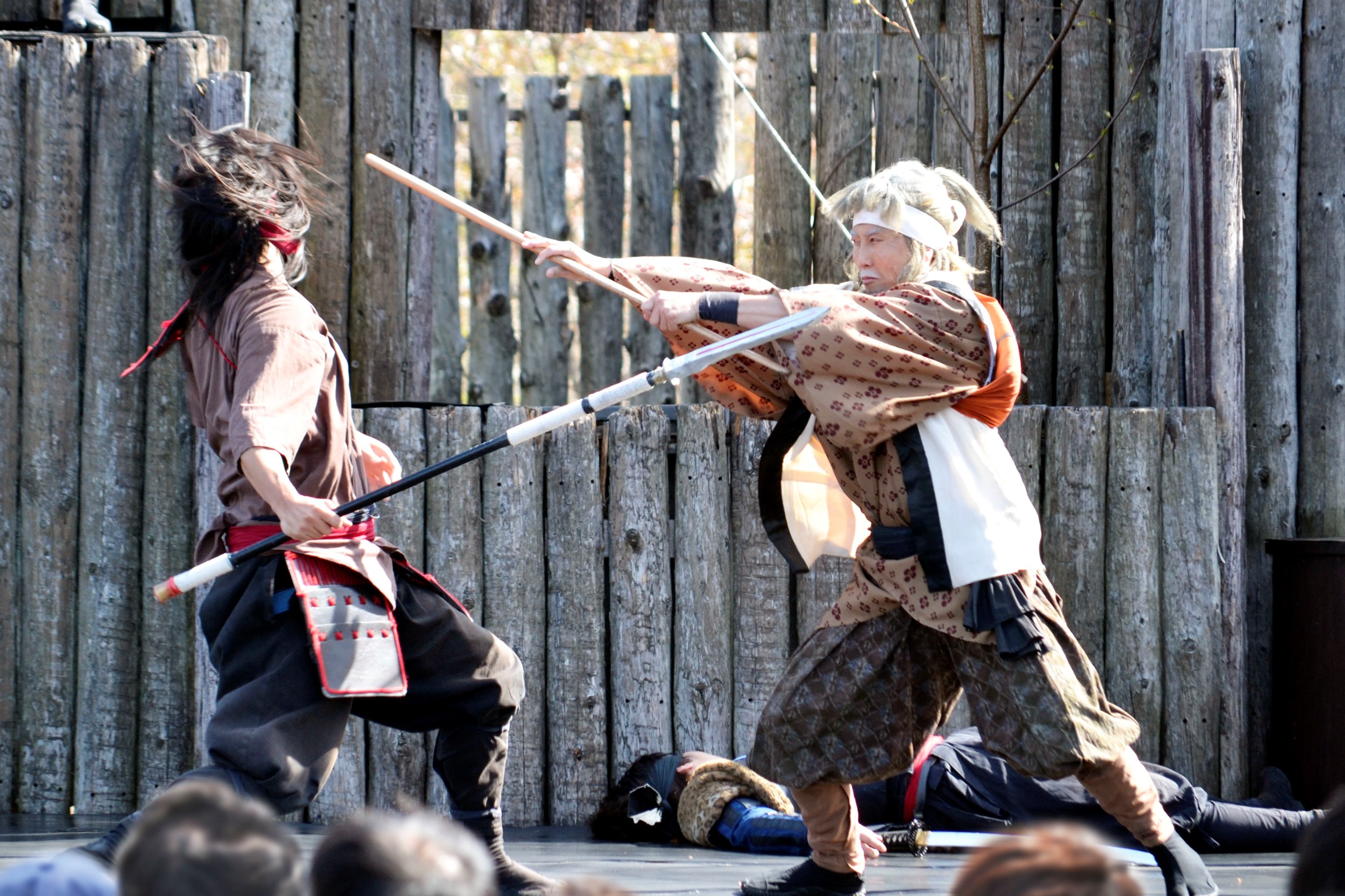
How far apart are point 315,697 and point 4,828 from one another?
5.20ft

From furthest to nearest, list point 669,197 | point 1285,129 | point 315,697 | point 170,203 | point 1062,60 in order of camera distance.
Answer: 1. point 669,197
2. point 1062,60
3. point 1285,129
4. point 170,203
5. point 315,697

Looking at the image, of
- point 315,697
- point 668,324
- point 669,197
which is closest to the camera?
point 315,697

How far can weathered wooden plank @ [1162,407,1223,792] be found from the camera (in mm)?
3963

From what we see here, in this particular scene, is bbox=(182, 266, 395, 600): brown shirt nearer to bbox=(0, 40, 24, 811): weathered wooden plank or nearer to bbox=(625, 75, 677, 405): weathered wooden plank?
bbox=(0, 40, 24, 811): weathered wooden plank

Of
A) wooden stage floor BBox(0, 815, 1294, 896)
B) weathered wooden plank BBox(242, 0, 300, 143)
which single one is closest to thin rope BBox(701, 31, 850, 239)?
weathered wooden plank BBox(242, 0, 300, 143)

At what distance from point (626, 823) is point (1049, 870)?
2.76 meters

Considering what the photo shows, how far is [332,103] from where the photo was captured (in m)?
4.45

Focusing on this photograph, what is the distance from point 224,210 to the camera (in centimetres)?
274

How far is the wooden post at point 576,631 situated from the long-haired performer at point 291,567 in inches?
42.0

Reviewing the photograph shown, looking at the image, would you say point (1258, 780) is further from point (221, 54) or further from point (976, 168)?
point (221, 54)

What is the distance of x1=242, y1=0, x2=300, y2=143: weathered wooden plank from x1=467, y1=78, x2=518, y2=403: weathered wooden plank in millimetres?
2083

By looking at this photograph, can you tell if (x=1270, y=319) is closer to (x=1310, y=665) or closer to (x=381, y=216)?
(x=1310, y=665)

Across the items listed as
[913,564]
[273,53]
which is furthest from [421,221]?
[913,564]

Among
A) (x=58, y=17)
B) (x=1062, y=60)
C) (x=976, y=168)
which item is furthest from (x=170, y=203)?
(x=1062, y=60)
